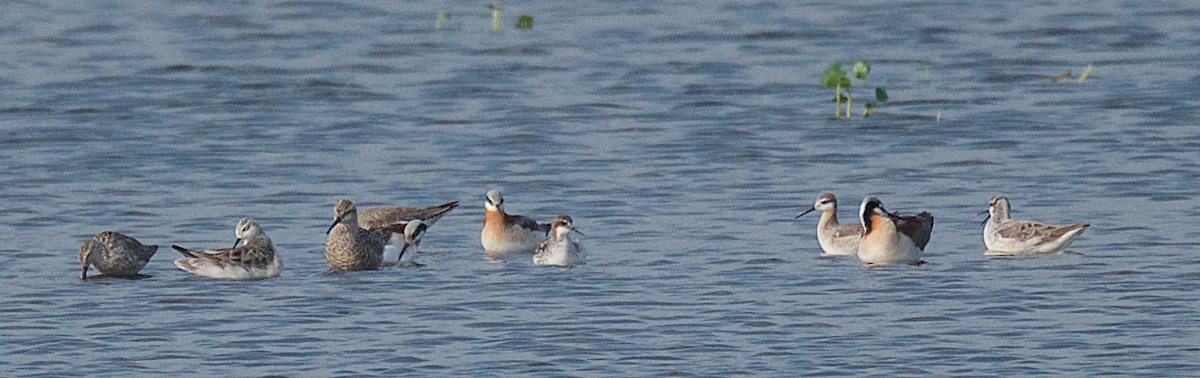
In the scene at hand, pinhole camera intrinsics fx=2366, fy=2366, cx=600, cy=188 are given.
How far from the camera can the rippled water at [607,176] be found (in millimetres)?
14008

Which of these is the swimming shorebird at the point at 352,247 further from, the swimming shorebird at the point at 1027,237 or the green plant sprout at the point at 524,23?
the green plant sprout at the point at 524,23

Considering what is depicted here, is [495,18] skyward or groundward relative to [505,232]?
skyward

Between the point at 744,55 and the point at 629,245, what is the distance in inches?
547

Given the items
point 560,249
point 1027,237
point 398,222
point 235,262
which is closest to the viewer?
point 235,262

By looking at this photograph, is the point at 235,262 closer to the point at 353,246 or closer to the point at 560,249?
the point at 353,246

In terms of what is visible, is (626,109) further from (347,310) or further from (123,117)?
(347,310)

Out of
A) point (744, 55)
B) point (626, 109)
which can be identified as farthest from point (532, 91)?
point (744, 55)

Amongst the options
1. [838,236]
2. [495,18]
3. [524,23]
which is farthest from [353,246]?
[495,18]

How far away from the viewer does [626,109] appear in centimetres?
2644

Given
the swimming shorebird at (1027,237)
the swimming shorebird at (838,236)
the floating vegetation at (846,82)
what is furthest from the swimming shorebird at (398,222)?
the floating vegetation at (846,82)

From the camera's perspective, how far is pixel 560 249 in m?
17.0

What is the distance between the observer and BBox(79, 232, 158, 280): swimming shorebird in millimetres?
16609

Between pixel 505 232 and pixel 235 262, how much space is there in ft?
8.27

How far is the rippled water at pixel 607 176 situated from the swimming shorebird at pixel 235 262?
15cm
